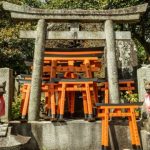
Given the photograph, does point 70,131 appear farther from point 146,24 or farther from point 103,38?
point 146,24

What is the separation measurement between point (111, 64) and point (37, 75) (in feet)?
7.19

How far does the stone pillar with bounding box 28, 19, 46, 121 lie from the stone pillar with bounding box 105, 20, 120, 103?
1924 millimetres

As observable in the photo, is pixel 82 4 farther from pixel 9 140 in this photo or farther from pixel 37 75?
pixel 9 140

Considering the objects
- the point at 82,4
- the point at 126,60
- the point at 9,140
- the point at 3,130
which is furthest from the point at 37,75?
the point at 126,60

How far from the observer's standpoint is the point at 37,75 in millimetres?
9711

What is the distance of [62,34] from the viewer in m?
10.0

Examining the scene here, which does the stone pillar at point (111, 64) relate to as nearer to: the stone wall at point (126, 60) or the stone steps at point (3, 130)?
the stone steps at point (3, 130)

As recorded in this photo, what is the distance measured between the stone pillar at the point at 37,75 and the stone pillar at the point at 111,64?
1924 millimetres

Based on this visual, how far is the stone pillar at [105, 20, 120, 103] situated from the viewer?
9625mm

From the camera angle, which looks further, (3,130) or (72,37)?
(72,37)

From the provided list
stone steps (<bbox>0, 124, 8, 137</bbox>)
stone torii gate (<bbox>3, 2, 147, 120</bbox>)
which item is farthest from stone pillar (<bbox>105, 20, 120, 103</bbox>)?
stone steps (<bbox>0, 124, 8, 137</bbox>)

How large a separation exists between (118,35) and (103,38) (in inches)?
18.3

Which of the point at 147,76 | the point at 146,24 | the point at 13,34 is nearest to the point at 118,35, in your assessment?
the point at 147,76

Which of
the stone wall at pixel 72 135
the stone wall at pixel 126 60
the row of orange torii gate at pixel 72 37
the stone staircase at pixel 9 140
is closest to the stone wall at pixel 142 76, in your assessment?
the row of orange torii gate at pixel 72 37
